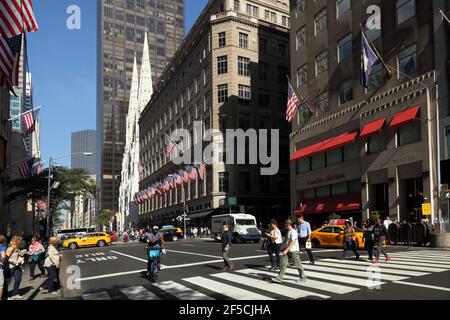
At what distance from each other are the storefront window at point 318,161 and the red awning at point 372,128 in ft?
27.5

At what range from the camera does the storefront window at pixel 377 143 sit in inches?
1464

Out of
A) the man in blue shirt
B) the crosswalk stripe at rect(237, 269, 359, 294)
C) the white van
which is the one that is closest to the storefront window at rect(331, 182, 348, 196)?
the white van

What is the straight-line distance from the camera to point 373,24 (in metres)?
38.2

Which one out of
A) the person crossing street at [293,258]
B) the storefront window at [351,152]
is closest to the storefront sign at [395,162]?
the storefront window at [351,152]

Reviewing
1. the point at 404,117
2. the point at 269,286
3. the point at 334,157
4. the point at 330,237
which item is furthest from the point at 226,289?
the point at 334,157

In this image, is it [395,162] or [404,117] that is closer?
[404,117]

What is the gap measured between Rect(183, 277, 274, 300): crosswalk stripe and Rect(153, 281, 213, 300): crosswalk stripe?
1.70 ft

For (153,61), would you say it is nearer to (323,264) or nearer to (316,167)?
(316,167)

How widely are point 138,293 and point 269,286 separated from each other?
353 centimetres

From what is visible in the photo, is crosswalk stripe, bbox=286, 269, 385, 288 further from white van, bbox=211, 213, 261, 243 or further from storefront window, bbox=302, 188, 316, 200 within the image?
storefront window, bbox=302, 188, 316, 200

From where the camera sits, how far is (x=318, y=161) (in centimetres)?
4684

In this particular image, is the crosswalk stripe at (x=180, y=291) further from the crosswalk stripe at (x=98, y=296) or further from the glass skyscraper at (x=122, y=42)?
the glass skyscraper at (x=122, y=42)

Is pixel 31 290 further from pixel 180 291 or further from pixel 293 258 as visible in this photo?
pixel 293 258
